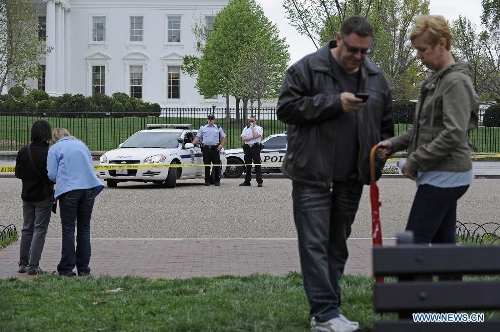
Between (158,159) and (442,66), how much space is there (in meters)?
16.9

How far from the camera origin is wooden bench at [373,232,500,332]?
3.50 meters

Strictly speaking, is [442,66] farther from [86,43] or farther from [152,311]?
[86,43]

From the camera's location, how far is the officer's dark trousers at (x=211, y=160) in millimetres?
22906

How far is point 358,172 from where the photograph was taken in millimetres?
5645

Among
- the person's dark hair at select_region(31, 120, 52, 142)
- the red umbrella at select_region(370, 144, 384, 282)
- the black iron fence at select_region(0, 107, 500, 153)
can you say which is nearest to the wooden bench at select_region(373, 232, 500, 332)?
the red umbrella at select_region(370, 144, 384, 282)

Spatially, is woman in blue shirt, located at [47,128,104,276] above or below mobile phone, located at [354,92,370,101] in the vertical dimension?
below

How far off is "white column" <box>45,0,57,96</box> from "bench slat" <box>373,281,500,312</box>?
70.3m

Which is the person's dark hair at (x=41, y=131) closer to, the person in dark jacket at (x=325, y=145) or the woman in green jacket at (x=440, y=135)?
the person in dark jacket at (x=325, y=145)

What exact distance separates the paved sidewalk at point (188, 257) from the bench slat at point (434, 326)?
214 inches

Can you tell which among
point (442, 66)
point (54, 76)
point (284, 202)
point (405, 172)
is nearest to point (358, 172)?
point (405, 172)

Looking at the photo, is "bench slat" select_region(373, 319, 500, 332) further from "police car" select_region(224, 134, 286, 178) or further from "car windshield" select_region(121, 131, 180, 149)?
"police car" select_region(224, 134, 286, 178)

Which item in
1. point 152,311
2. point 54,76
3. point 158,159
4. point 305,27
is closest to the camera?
point 152,311

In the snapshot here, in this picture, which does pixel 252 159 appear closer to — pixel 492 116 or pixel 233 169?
pixel 233 169

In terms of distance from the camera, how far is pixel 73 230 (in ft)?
31.3
